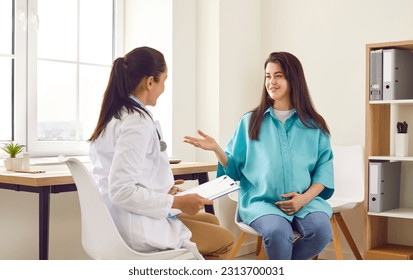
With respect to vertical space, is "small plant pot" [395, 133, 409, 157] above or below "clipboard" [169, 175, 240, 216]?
above

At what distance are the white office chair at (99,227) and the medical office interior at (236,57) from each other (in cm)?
176

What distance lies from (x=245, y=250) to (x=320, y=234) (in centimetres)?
163

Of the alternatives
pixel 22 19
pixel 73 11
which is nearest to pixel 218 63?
pixel 73 11

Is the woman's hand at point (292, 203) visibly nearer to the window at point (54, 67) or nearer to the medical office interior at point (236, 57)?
the medical office interior at point (236, 57)

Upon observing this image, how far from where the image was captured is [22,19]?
3.26 meters

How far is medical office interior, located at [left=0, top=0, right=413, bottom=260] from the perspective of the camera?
148 inches

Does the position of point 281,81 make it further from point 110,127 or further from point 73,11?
point 73,11

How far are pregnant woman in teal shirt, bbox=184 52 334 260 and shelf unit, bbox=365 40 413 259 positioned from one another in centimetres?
92

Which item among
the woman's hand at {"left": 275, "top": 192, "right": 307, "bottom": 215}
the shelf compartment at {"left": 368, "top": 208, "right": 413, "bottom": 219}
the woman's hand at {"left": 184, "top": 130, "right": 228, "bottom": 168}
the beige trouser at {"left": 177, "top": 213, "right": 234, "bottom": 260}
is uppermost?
the woman's hand at {"left": 184, "top": 130, "right": 228, "bottom": 168}

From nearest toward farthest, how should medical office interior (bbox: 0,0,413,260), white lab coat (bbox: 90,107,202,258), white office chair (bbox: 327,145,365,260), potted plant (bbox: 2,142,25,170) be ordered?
1. white lab coat (bbox: 90,107,202,258)
2. potted plant (bbox: 2,142,25,170)
3. white office chair (bbox: 327,145,365,260)
4. medical office interior (bbox: 0,0,413,260)

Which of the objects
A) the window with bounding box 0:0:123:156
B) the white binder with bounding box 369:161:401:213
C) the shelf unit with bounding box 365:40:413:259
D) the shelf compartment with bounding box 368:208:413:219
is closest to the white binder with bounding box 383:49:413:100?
the shelf unit with bounding box 365:40:413:259

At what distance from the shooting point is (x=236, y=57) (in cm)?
396

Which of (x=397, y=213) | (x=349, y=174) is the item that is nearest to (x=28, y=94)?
(x=349, y=174)

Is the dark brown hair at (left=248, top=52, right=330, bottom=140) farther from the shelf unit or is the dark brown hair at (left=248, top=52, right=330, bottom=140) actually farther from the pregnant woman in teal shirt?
the shelf unit
